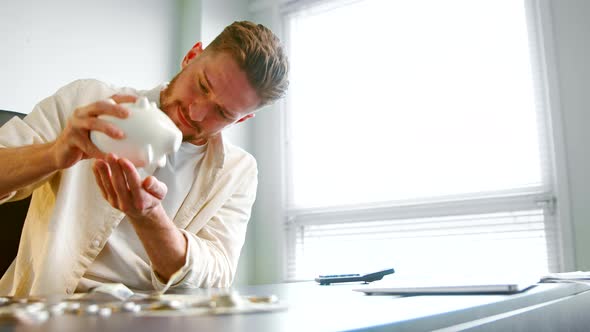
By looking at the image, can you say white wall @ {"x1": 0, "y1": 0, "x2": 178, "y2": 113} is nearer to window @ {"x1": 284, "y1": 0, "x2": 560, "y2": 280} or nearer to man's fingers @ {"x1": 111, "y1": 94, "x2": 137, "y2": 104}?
window @ {"x1": 284, "y1": 0, "x2": 560, "y2": 280}

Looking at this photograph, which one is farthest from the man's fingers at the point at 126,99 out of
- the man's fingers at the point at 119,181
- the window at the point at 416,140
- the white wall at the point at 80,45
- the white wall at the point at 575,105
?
the white wall at the point at 575,105

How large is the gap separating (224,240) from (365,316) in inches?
39.0

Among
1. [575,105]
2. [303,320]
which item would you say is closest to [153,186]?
[303,320]

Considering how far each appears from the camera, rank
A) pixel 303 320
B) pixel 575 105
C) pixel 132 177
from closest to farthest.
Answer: pixel 303 320 → pixel 132 177 → pixel 575 105

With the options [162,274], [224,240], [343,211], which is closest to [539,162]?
[343,211]

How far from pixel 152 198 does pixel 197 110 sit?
1.06 feet

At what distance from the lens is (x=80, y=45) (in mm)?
2520

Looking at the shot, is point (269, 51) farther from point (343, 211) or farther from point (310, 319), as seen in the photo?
point (343, 211)

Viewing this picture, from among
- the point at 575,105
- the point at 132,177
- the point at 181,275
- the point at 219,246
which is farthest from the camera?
the point at 575,105

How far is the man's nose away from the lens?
3.72 ft

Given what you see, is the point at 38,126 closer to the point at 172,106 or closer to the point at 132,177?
the point at 172,106

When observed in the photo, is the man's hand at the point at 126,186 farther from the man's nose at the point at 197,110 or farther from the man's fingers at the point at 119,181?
the man's nose at the point at 197,110

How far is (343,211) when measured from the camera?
288 cm

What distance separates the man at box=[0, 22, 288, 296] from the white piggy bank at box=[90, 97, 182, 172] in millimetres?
192
